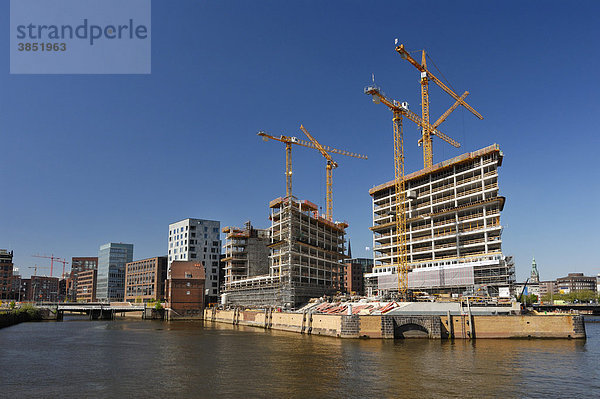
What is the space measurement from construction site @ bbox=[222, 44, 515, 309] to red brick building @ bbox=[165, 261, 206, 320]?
631 inches

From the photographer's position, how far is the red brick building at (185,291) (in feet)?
614

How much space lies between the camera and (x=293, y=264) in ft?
553

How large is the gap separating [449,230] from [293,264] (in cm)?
5650

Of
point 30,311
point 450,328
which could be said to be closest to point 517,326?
point 450,328

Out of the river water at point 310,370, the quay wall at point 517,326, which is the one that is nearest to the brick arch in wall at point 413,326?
the quay wall at point 517,326

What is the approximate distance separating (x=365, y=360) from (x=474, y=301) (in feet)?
165

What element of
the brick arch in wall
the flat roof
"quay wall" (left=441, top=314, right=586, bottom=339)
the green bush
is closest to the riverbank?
the green bush

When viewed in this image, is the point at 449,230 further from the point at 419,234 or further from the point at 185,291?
the point at 185,291

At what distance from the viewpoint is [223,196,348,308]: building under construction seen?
165250mm

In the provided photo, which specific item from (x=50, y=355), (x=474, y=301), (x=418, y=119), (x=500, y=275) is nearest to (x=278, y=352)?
(x=50, y=355)

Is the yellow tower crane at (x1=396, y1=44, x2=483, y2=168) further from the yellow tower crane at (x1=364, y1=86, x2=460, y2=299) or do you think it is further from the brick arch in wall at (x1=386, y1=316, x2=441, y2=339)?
the brick arch in wall at (x1=386, y1=316, x2=441, y2=339)

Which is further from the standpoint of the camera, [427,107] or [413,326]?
[427,107]

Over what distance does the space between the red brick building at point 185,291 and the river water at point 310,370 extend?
105 meters

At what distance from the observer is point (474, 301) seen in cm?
10125
